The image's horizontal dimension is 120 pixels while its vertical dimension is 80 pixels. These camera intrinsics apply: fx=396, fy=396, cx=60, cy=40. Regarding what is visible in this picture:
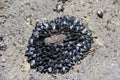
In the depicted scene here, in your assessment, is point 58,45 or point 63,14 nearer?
point 58,45

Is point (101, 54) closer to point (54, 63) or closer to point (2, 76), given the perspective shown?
point (54, 63)

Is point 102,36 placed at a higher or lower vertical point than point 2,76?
higher

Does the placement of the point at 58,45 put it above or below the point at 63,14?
below

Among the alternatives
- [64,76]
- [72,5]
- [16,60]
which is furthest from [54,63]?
[72,5]
